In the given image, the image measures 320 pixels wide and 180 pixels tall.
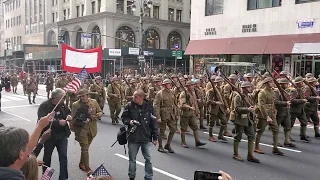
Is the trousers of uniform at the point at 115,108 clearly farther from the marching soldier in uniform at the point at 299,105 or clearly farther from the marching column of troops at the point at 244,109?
the marching soldier in uniform at the point at 299,105

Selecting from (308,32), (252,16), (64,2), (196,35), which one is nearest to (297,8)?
(308,32)

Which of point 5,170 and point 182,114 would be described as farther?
point 182,114

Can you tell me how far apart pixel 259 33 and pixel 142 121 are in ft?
66.5

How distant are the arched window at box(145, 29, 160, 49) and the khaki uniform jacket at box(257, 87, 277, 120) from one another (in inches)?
1573

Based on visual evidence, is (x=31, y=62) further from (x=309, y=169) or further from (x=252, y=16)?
(x=309, y=169)

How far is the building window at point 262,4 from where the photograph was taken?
23266mm

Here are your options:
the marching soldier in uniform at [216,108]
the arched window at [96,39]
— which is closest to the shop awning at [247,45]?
the marching soldier in uniform at [216,108]

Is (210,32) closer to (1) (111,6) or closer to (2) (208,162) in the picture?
(1) (111,6)

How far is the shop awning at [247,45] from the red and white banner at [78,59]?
50.2 ft

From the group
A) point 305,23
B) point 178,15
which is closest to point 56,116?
point 305,23

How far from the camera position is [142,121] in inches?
230

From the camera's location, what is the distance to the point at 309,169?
707 cm

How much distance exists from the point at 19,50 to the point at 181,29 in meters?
27.1

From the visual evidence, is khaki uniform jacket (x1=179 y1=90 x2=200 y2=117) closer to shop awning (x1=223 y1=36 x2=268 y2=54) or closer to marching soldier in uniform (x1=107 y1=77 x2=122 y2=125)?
marching soldier in uniform (x1=107 y1=77 x2=122 y2=125)
